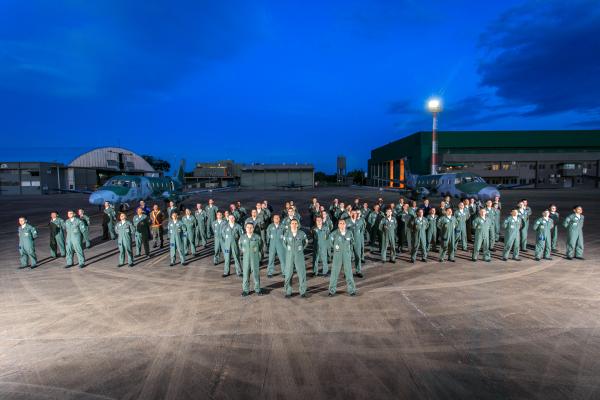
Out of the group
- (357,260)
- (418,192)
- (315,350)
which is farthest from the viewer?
(418,192)

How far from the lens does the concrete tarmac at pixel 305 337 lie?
4621 mm

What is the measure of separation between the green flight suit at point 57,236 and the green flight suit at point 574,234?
18302 mm

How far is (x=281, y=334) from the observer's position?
6094mm

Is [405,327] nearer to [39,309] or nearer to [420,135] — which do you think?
[39,309]

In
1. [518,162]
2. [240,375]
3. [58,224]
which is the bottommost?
[240,375]

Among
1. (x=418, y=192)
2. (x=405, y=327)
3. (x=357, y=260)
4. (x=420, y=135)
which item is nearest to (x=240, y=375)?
(x=405, y=327)

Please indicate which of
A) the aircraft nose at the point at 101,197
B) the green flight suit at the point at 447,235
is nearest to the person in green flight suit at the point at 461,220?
the green flight suit at the point at 447,235

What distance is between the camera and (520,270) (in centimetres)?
1016

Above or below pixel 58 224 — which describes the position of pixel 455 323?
below

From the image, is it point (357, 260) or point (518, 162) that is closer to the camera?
point (357, 260)

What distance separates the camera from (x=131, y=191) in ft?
74.7

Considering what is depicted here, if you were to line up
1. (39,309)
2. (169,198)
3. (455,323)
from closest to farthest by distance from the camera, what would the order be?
1. (455,323)
2. (39,309)
3. (169,198)

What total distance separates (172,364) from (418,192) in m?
30.6

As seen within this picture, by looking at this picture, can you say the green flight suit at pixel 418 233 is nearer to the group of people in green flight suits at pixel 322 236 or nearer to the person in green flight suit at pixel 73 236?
the group of people in green flight suits at pixel 322 236
